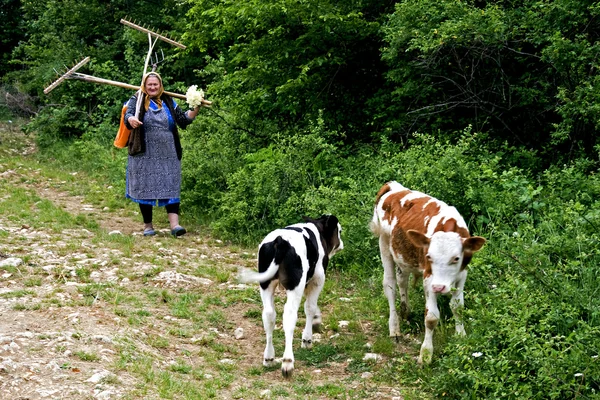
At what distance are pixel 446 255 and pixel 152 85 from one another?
18.9 ft

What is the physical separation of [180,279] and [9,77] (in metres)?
16.6

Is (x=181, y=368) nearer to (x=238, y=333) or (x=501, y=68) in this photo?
(x=238, y=333)

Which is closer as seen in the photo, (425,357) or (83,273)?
(425,357)

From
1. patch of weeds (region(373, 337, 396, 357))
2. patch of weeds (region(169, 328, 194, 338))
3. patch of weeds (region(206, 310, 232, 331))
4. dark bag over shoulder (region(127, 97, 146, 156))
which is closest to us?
patch of weeds (region(373, 337, 396, 357))

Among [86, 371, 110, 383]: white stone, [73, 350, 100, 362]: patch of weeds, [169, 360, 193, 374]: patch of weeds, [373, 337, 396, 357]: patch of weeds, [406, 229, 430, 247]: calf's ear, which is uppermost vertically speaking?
[406, 229, 430, 247]: calf's ear

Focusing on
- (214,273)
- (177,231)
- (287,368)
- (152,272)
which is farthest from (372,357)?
(177,231)

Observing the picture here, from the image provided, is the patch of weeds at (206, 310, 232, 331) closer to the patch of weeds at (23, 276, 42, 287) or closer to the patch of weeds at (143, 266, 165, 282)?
the patch of weeds at (143, 266, 165, 282)

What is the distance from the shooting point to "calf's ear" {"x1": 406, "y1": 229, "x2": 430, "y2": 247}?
593cm

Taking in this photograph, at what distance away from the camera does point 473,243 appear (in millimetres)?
5766

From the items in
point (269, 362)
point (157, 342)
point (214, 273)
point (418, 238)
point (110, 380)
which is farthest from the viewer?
point (214, 273)

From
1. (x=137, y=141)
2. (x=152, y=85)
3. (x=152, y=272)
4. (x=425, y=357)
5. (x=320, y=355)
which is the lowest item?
(x=320, y=355)

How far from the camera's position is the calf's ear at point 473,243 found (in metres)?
5.72

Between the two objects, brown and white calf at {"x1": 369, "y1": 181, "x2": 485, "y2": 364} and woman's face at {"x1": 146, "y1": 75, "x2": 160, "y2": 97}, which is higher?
woman's face at {"x1": 146, "y1": 75, "x2": 160, "y2": 97}

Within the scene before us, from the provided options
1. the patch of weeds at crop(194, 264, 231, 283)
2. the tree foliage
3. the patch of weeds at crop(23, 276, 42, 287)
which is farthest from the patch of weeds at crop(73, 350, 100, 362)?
the tree foliage
